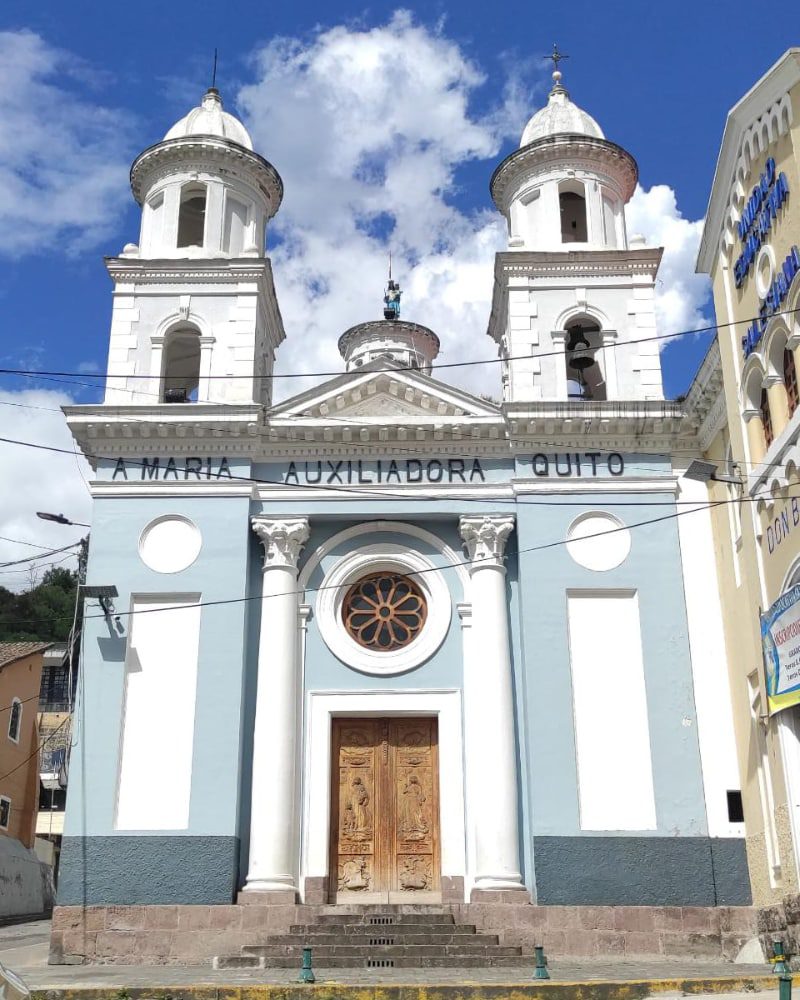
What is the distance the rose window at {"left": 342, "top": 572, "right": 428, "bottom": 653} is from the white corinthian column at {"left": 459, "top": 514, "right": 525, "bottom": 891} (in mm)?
1178

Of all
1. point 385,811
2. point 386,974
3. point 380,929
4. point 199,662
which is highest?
point 199,662

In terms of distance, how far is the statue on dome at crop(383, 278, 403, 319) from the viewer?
1387 inches

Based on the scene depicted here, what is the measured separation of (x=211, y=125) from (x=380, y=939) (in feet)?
55.0

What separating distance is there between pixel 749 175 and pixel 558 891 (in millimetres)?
11310

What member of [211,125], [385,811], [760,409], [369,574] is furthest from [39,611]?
[760,409]

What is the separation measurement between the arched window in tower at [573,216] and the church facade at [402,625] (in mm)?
2202

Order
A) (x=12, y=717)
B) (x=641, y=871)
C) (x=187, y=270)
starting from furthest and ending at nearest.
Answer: (x=12, y=717), (x=187, y=270), (x=641, y=871)

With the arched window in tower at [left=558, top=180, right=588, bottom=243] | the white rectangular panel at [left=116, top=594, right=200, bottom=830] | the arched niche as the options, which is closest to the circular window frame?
the white rectangular panel at [left=116, top=594, right=200, bottom=830]

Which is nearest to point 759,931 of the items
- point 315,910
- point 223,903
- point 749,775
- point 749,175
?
point 749,775

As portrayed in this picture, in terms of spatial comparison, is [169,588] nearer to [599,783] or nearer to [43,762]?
[599,783]

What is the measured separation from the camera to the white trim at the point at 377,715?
748 inches

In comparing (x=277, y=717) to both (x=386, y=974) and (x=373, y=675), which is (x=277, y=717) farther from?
(x=386, y=974)

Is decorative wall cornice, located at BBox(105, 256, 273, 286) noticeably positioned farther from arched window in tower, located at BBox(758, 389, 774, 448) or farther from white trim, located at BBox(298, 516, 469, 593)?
arched window in tower, located at BBox(758, 389, 774, 448)

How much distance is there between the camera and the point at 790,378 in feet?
51.4
